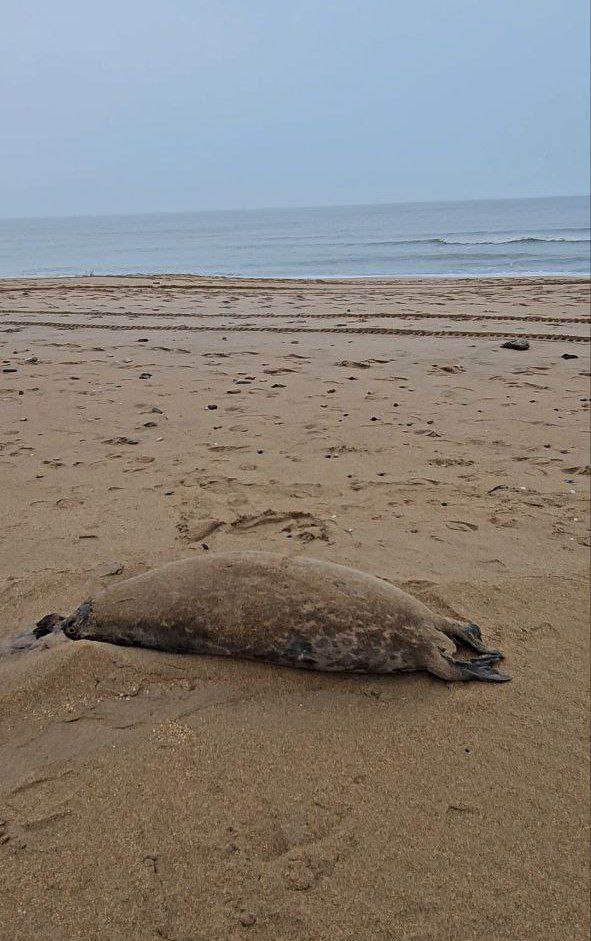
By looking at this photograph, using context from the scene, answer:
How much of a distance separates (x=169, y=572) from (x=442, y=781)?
4.00ft

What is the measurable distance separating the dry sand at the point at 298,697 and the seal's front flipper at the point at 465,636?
0.28 feet

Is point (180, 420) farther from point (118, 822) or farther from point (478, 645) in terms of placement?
point (118, 822)

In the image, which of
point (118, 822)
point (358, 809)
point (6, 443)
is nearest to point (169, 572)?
point (118, 822)

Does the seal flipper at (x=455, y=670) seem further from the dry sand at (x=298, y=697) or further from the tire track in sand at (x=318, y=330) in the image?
the tire track in sand at (x=318, y=330)

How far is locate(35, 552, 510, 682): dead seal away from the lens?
224 cm

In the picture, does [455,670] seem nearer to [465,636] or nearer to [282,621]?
[465,636]

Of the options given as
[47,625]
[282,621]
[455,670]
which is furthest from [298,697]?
[47,625]

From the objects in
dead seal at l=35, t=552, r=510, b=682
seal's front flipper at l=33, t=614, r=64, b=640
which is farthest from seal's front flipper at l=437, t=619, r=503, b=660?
seal's front flipper at l=33, t=614, r=64, b=640

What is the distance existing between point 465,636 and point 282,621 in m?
0.72

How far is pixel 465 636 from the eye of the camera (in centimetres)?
242

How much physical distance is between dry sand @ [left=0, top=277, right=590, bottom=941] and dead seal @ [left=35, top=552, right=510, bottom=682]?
0.07 metres

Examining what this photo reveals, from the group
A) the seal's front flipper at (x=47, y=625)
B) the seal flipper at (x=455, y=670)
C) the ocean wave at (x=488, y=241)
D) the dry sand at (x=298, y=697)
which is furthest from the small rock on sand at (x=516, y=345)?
the ocean wave at (x=488, y=241)

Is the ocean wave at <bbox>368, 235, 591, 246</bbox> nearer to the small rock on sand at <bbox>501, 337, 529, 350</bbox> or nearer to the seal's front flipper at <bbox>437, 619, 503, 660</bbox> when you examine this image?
the small rock on sand at <bbox>501, 337, 529, 350</bbox>

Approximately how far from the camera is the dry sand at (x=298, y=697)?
1594mm
